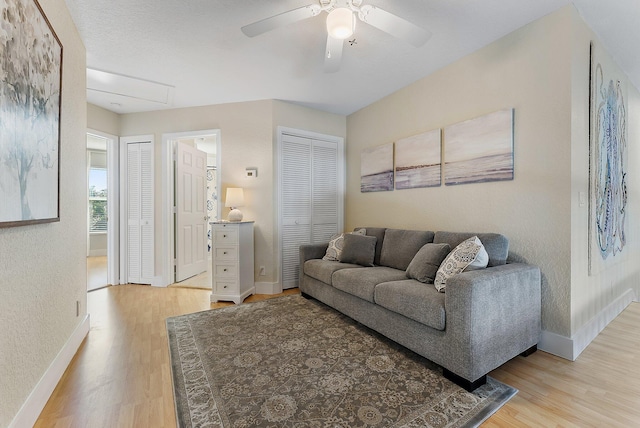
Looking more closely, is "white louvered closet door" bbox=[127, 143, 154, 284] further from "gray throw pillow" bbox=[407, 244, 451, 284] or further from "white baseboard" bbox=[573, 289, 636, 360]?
"white baseboard" bbox=[573, 289, 636, 360]

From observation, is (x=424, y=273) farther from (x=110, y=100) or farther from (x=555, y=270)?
(x=110, y=100)

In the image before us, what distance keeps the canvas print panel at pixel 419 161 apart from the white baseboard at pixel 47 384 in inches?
130

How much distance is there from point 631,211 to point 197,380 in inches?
176

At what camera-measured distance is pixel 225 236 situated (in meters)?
3.31

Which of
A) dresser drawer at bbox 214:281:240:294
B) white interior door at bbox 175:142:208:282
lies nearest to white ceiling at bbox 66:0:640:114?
white interior door at bbox 175:142:208:282

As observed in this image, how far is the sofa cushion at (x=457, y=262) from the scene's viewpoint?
1969mm

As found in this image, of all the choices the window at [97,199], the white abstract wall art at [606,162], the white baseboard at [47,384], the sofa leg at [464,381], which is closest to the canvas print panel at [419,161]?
the white abstract wall art at [606,162]

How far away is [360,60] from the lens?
106 inches

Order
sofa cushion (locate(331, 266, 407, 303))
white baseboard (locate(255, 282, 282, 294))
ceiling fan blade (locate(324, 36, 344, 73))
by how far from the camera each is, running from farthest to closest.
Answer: white baseboard (locate(255, 282, 282, 294)) → sofa cushion (locate(331, 266, 407, 303)) → ceiling fan blade (locate(324, 36, 344, 73))

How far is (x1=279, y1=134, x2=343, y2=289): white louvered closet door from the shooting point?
3.78 m

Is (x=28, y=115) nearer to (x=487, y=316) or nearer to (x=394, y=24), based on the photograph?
(x=394, y=24)

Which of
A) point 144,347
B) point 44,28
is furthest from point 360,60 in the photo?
point 144,347

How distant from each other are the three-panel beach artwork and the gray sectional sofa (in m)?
0.60

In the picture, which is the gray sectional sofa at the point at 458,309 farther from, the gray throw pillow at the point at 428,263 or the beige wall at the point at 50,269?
the beige wall at the point at 50,269
